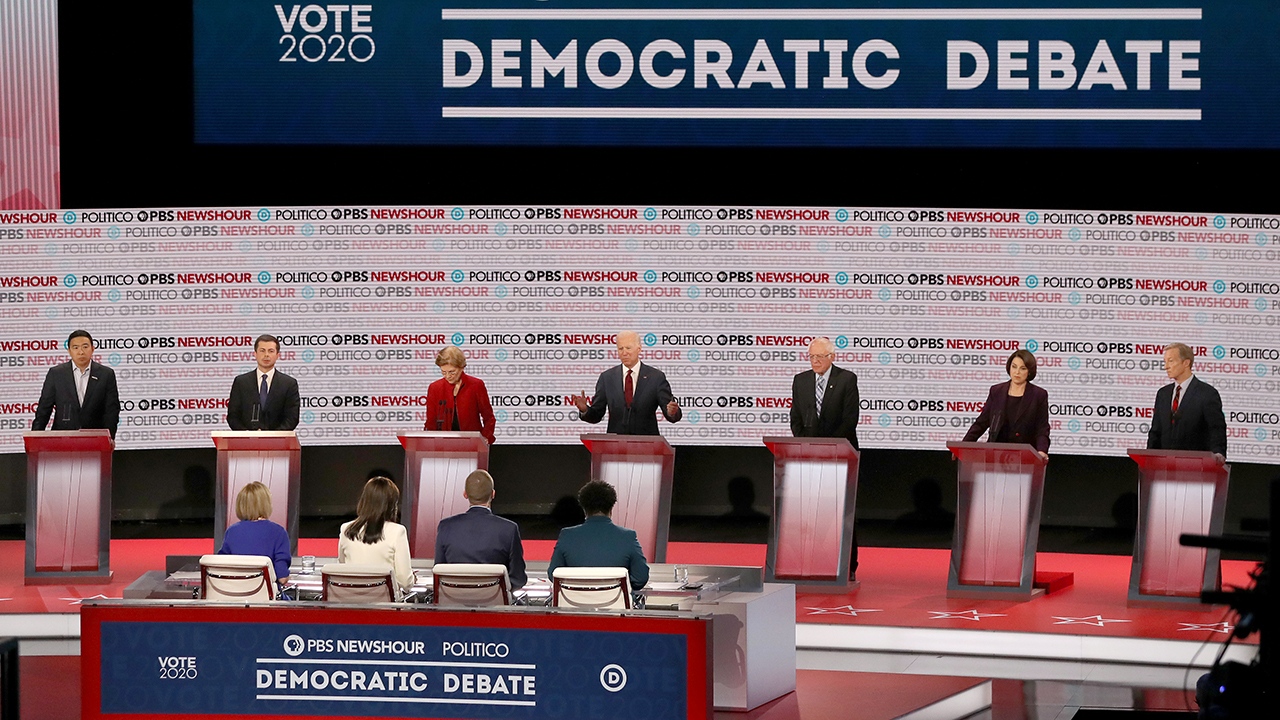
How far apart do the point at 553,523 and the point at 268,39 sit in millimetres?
4004

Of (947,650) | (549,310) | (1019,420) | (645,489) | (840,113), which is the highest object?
(840,113)

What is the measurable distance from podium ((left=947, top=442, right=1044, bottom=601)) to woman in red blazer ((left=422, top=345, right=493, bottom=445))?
9.36ft

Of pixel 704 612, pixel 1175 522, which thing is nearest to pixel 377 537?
pixel 704 612

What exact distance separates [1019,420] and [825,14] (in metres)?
3.40

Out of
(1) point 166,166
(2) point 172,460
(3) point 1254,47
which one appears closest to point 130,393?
(2) point 172,460

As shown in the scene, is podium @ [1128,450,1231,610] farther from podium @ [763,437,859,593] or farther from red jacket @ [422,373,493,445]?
red jacket @ [422,373,493,445]

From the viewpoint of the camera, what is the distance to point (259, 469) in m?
8.91

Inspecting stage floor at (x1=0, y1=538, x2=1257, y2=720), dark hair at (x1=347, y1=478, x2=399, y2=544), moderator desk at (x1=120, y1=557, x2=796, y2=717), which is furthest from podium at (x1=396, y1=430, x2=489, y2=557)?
dark hair at (x1=347, y1=478, x2=399, y2=544)

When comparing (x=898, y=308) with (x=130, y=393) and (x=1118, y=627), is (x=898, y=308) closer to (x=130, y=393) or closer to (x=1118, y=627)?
(x=1118, y=627)

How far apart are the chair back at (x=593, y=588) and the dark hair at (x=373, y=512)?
833mm

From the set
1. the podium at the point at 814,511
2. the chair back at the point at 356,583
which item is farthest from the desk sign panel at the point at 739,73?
the chair back at the point at 356,583

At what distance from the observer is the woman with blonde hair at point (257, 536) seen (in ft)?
21.5

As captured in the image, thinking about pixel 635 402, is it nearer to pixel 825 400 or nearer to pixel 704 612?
pixel 825 400

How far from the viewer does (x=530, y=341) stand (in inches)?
426
